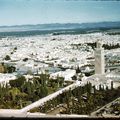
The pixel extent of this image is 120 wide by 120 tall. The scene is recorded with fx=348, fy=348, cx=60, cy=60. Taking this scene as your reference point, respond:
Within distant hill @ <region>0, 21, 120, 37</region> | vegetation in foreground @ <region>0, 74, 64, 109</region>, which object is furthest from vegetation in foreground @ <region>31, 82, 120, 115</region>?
distant hill @ <region>0, 21, 120, 37</region>

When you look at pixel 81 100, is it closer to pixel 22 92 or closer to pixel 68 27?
pixel 22 92

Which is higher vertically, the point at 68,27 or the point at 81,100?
the point at 68,27

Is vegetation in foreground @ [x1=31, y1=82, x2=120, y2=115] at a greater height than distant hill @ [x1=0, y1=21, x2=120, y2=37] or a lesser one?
lesser

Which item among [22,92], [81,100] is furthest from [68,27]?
[81,100]

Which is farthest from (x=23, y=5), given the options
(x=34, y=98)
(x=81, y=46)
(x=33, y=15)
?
(x=81, y=46)

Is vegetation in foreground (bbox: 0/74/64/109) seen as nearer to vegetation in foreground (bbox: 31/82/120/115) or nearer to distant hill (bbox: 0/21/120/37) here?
vegetation in foreground (bbox: 31/82/120/115)

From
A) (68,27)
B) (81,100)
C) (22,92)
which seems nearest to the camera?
(81,100)

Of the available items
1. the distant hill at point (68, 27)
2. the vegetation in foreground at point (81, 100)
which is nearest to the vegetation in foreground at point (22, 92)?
the vegetation in foreground at point (81, 100)

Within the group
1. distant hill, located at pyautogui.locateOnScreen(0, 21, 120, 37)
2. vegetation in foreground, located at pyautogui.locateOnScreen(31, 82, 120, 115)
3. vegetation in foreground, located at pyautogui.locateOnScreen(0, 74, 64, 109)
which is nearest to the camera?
vegetation in foreground, located at pyautogui.locateOnScreen(31, 82, 120, 115)

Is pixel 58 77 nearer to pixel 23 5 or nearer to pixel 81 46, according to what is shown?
pixel 23 5

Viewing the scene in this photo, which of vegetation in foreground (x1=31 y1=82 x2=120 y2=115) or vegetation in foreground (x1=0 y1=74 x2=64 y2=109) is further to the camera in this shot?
vegetation in foreground (x1=0 y1=74 x2=64 y2=109)

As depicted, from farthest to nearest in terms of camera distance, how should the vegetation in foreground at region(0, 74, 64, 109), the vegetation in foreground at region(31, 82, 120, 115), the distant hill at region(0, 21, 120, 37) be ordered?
the distant hill at region(0, 21, 120, 37)
the vegetation in foreground at region(0, 74, 64, 109)
the vegetation in foreground at region(31, 82, 120, 115)
